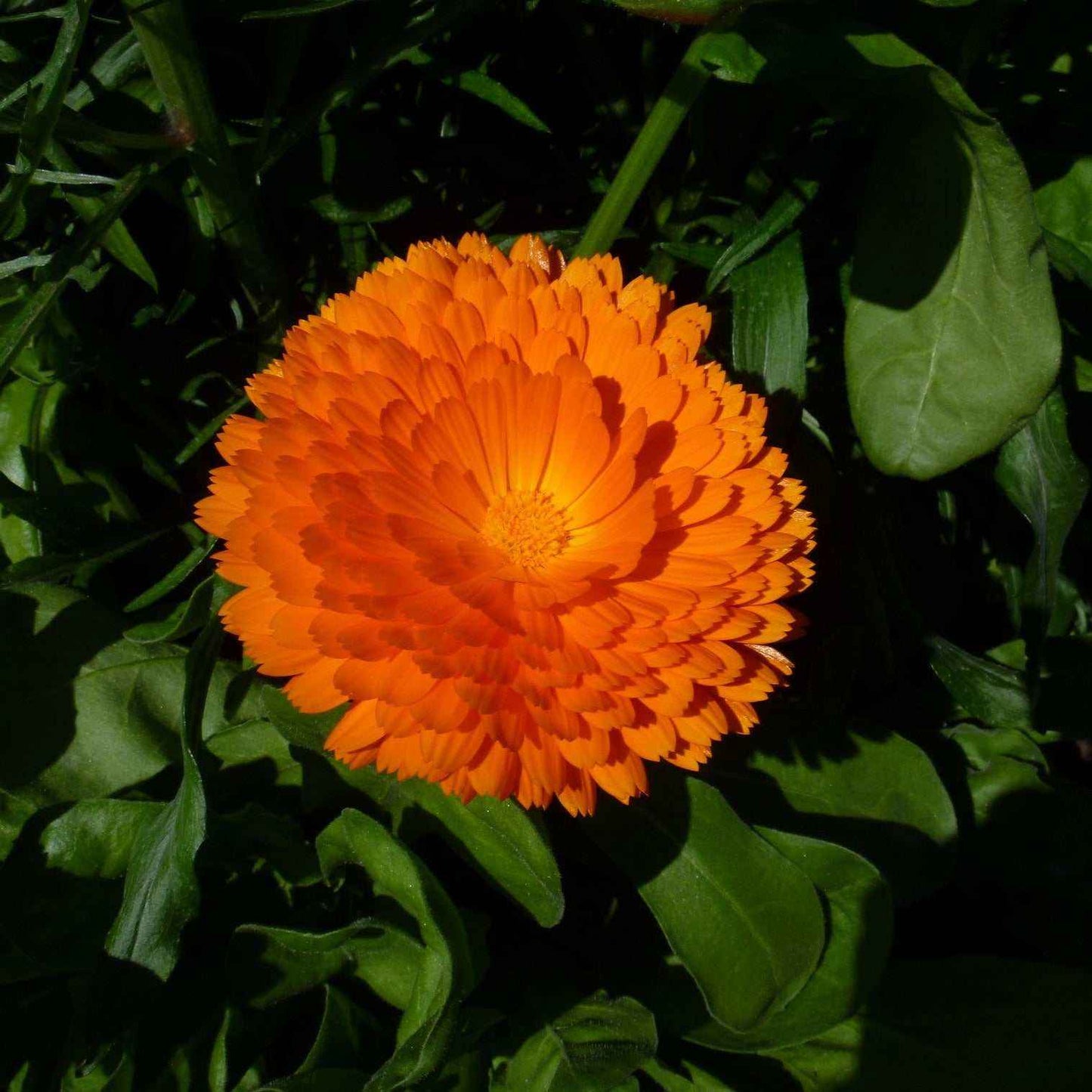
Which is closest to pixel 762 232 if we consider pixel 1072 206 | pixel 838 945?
pixel 1072 206

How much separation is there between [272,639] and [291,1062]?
806 mm

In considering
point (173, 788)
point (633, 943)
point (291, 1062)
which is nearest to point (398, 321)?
point (173, 788)

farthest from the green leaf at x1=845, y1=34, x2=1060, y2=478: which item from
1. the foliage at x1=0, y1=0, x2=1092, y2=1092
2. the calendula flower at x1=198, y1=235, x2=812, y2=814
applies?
the calendula flower at x1=198, y1=235, x2=812, y2=814

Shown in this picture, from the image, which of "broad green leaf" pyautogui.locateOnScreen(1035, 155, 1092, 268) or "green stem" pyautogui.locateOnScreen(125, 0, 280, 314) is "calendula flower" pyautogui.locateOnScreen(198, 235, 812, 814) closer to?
"green stem" pyautogui.locateOnScreen(125, 0, 280, 314)

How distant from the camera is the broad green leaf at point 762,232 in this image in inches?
48.1

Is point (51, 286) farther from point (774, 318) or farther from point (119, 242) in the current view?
point (774, 318)

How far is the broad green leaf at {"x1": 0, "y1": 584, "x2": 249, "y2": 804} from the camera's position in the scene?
138cm

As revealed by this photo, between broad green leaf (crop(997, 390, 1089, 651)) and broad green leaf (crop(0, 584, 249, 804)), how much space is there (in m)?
1.11

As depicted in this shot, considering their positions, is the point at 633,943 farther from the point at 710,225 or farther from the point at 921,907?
the point at 710,225

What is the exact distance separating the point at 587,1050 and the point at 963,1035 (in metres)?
0.57

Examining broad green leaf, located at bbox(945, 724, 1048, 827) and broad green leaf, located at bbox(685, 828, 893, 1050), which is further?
broad green leaf, located at bbox(945, 724, 1048, 827)

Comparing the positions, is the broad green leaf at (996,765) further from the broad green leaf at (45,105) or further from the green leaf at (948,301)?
the broad green leaf at (45,105)

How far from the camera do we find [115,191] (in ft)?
3.41

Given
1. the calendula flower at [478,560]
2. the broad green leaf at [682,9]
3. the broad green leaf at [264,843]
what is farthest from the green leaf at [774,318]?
the broad green leaf at [264,843]
